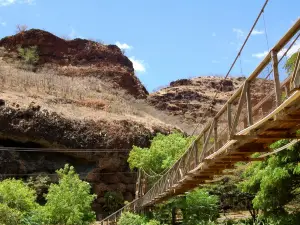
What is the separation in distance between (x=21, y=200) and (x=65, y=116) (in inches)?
441

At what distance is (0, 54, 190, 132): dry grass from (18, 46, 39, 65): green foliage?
1.47 meters

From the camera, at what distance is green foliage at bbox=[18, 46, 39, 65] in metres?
42.5

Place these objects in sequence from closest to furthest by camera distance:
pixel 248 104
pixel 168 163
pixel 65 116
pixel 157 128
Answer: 1. pixel 248 104
2. pixel 168 163
3. pixel 65 116
4. pixel 157 128

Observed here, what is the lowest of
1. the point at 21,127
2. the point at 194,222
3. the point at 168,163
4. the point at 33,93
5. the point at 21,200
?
the point at 194,222

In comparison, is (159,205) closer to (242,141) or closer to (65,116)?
(65,116)

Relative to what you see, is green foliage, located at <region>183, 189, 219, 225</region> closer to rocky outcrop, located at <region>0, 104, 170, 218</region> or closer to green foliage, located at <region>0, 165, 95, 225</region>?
green foliage, located at <region>0, 165, 95, 225</region>

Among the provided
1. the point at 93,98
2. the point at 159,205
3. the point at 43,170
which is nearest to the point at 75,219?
the point at 159,205

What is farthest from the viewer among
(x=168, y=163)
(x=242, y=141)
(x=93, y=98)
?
(x=93, y=98)

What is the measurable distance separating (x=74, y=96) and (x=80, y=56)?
47.1 ft

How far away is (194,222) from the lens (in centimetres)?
1738

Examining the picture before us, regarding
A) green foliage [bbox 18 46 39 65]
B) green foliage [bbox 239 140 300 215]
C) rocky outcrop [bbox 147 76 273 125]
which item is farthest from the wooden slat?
green foliage [bbox 18 46 39 65]

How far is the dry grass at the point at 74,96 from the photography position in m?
27.7

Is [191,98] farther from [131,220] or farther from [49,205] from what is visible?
[49,205]

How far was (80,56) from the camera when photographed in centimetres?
4609
